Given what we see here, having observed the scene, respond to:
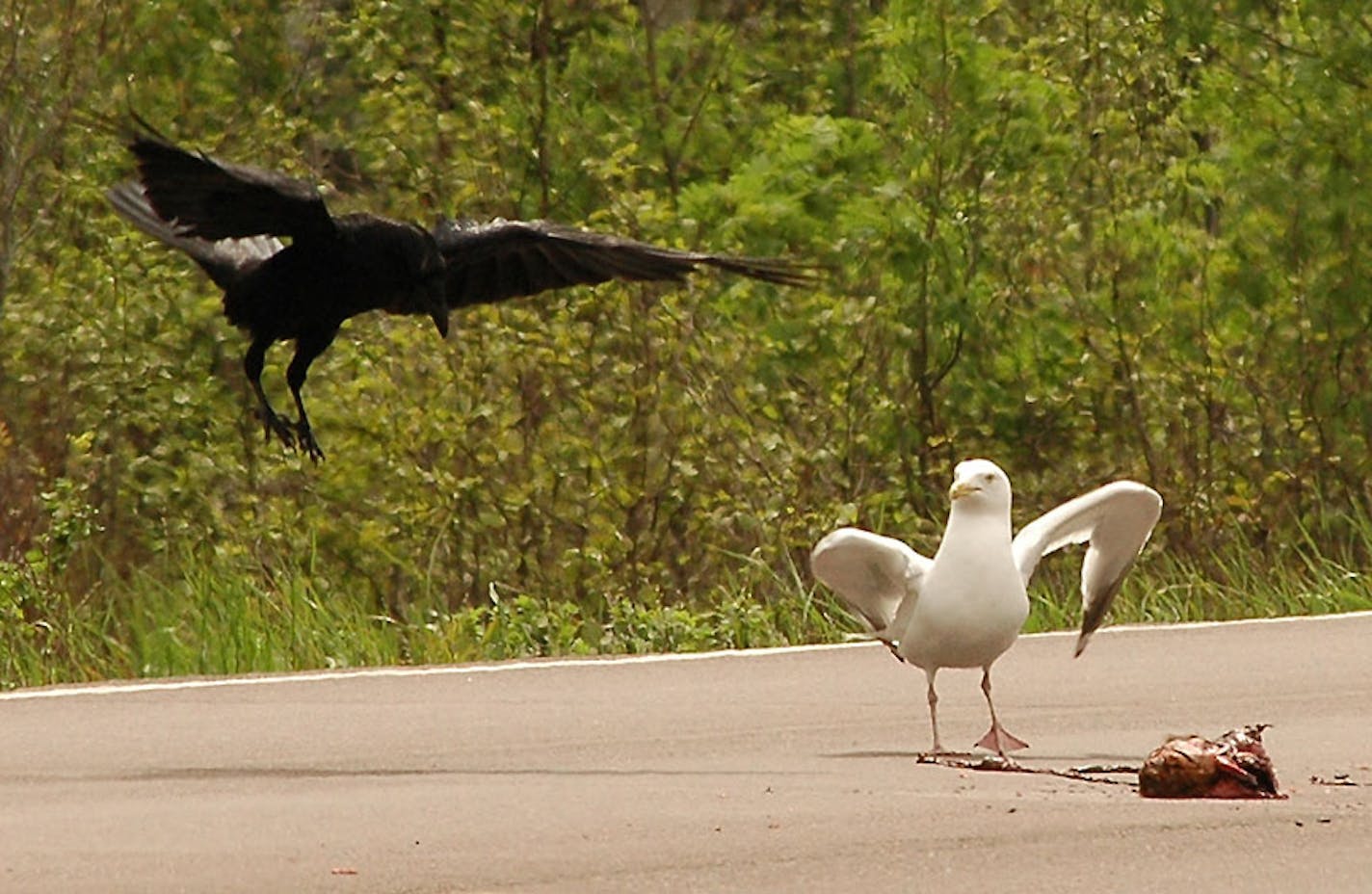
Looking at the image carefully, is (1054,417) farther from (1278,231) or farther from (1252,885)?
(1252,885)

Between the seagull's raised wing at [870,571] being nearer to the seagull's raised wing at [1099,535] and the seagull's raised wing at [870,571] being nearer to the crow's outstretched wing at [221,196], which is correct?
the seagull's raised wing at [1099,535]

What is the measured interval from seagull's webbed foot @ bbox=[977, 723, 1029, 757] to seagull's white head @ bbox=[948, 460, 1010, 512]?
694 mm

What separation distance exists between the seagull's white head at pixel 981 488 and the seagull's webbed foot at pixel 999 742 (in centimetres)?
69

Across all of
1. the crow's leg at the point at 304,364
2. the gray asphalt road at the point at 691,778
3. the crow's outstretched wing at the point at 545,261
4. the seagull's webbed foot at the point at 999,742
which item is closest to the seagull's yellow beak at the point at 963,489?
the seagull's webbed foot at the point at 999,742

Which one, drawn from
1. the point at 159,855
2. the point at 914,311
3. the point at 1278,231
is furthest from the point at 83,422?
the point at 159,855

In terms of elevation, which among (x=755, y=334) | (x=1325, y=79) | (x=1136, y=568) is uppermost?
(x=1325, y=79)

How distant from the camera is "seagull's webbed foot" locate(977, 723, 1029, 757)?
997 centimetres

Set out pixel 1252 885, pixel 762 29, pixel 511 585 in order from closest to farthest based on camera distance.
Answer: pixel 1252 885, pixel 511 585, pixel 762 29

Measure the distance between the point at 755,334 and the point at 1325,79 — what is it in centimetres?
369

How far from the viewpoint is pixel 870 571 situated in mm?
10242

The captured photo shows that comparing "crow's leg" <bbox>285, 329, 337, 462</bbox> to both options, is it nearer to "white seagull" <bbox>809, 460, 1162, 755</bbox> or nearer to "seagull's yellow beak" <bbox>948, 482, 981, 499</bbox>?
"white seagull" <bbox>809, 460, 1162, 755</bbox>

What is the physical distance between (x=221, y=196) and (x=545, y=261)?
1598mm

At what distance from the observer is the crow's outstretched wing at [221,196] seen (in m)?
10.4

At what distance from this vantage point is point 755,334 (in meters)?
18.6
